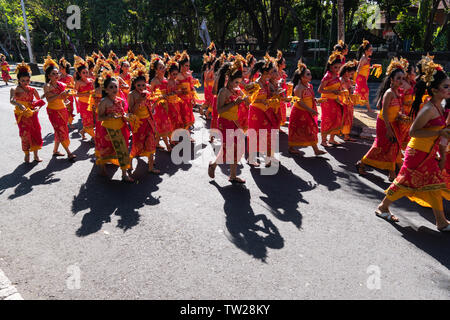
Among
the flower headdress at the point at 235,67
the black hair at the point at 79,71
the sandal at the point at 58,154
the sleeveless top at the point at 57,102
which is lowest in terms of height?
the sandal at the point at 58,154

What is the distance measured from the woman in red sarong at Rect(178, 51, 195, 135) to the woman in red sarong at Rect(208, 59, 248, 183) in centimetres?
286

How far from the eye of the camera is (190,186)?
19.4 feet

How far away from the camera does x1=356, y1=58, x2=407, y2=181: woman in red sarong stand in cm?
532

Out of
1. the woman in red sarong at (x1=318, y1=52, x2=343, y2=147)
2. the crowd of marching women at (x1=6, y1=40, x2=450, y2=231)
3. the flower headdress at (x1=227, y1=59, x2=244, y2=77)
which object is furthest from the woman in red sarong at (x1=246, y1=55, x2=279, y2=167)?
the woman in red sarong at (x1=318, y1=52, x2=343, y2=147)

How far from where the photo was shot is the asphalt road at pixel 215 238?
344 cm

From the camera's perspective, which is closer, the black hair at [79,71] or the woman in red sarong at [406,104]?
the woman in red sarong at [406,104]

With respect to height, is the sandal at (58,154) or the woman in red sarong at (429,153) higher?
the woman in red sarong at (429,153)

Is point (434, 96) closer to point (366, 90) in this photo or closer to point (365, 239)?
point (365, 239)

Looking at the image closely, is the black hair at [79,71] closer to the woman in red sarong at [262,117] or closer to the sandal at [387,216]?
the woman in red sarong at [262,117]

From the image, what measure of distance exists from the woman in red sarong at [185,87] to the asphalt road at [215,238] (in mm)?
2311

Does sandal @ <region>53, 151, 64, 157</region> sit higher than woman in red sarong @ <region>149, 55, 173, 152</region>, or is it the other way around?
woman in red sarong @ <region>149, 55, 173, 152</region>

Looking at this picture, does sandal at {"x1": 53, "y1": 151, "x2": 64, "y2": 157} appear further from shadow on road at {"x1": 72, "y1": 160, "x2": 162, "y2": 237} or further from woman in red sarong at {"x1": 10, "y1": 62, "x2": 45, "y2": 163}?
shadow on road at {"x1": 72, "y1": 160, "x2": 162, "y2": 237}

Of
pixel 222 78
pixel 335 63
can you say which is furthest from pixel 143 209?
pixel 335 63

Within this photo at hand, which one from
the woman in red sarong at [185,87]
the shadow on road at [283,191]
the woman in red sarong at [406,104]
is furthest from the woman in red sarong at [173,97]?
the woman in red sarong at [406,104]
